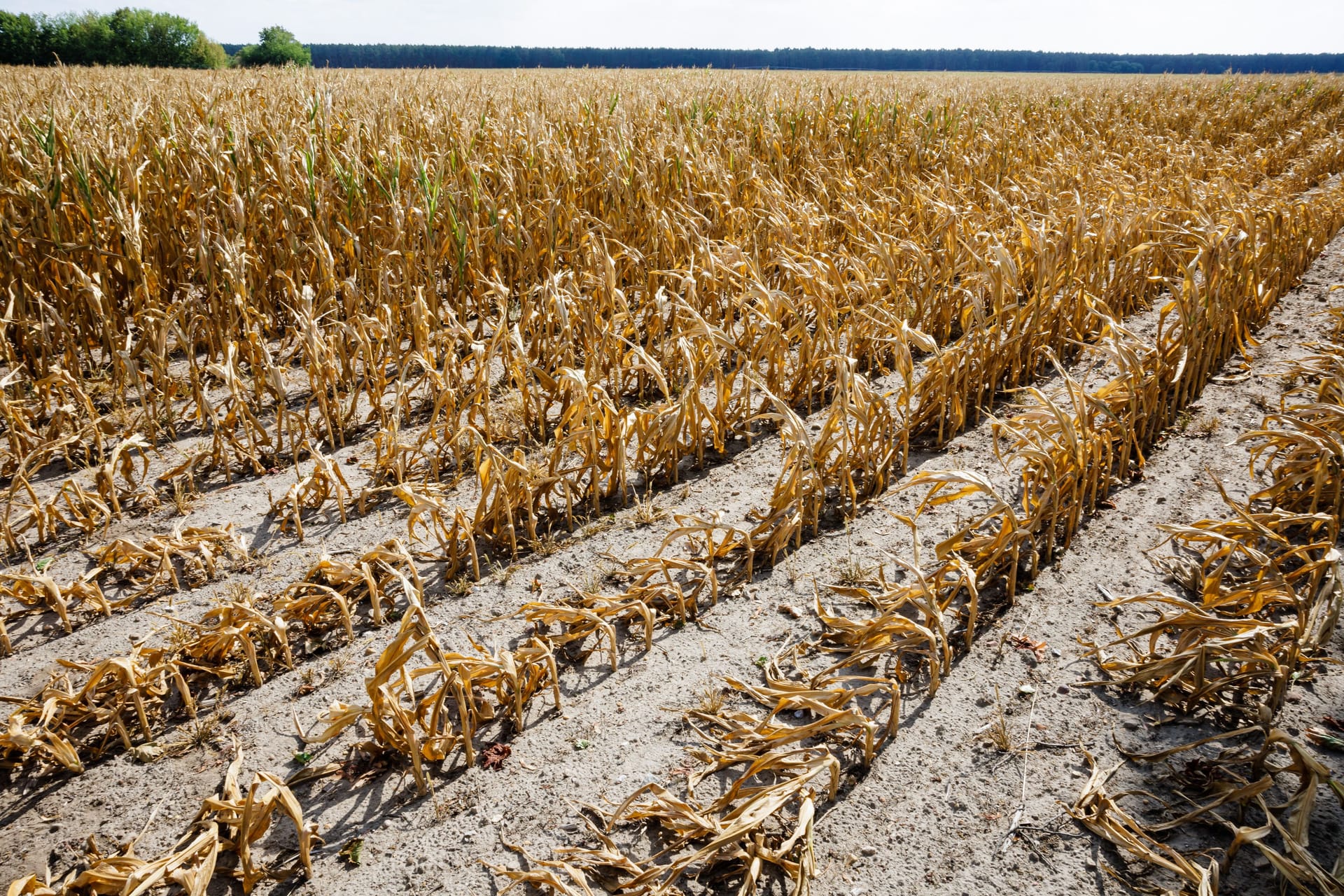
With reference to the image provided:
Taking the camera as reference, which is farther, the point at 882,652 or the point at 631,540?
the point at 631,540

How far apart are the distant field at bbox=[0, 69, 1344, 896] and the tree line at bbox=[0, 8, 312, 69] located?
5390 cm

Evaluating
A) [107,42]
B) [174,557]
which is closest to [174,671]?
[174,557]

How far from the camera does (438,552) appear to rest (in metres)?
2.81

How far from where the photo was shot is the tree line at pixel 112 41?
49.6 meters

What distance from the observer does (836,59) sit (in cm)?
10625

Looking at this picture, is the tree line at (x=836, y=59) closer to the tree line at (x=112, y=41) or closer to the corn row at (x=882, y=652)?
the tree line at (x=112, y=41)

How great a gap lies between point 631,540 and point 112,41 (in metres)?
66.1

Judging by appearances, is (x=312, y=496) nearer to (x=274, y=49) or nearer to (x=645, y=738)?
(x=645, y=738)

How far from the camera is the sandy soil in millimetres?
1717

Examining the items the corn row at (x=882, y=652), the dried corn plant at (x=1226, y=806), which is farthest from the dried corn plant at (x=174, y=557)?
the dried corn plant at (x=1226, y=806)

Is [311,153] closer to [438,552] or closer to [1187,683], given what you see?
[438,552]

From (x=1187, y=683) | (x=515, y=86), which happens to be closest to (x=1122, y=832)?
(x=1187, y=683)

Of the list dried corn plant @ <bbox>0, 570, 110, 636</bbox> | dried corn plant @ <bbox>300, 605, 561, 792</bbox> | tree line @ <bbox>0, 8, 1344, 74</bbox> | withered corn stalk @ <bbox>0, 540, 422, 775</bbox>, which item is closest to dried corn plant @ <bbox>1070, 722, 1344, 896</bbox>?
dried corn plant @ <bbox>300, 605, 561, 792</bbox>

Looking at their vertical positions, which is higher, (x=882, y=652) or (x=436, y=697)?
(x=436, y=697)
